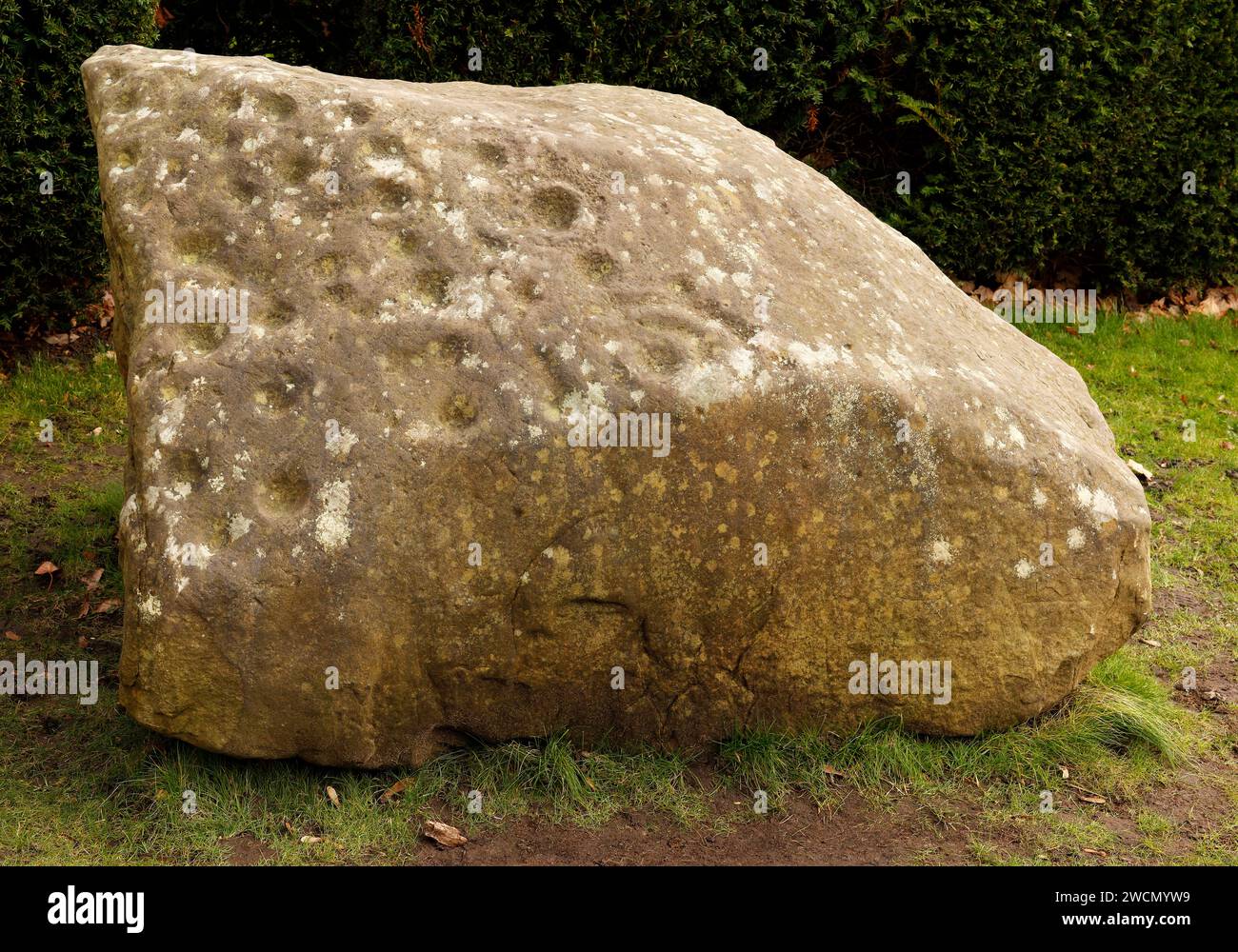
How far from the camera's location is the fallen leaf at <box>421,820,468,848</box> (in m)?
4.14

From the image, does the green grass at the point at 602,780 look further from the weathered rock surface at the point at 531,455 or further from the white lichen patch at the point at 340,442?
the white lichen patch at the point at 340,442

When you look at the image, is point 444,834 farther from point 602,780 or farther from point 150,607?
point 150,607

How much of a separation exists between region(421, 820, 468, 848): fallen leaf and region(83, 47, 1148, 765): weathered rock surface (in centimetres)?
→ 28

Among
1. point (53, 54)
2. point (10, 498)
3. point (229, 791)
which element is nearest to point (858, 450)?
point (229, 791)

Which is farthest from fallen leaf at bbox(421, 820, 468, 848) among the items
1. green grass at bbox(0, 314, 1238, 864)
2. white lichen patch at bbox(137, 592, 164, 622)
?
white lichen patch at bbox(137, 592, 164, 622)

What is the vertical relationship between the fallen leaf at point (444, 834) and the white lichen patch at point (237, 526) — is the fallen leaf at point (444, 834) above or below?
below

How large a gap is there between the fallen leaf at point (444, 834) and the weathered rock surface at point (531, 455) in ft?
0.91

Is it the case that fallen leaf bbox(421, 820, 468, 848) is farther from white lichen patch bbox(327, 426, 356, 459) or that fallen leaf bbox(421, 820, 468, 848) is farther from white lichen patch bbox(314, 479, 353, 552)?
white lichen patch bbox(327, 426, 356, 459)

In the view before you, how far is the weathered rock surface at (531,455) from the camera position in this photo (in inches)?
158

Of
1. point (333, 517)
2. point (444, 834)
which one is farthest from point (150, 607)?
point (444, 834)

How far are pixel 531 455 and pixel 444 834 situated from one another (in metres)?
1.27

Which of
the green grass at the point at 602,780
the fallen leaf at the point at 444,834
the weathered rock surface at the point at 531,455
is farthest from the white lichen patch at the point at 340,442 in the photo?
the fallen leaf at the point at 444,834

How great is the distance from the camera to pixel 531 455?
4043mm

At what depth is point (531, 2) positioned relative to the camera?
7531mm
